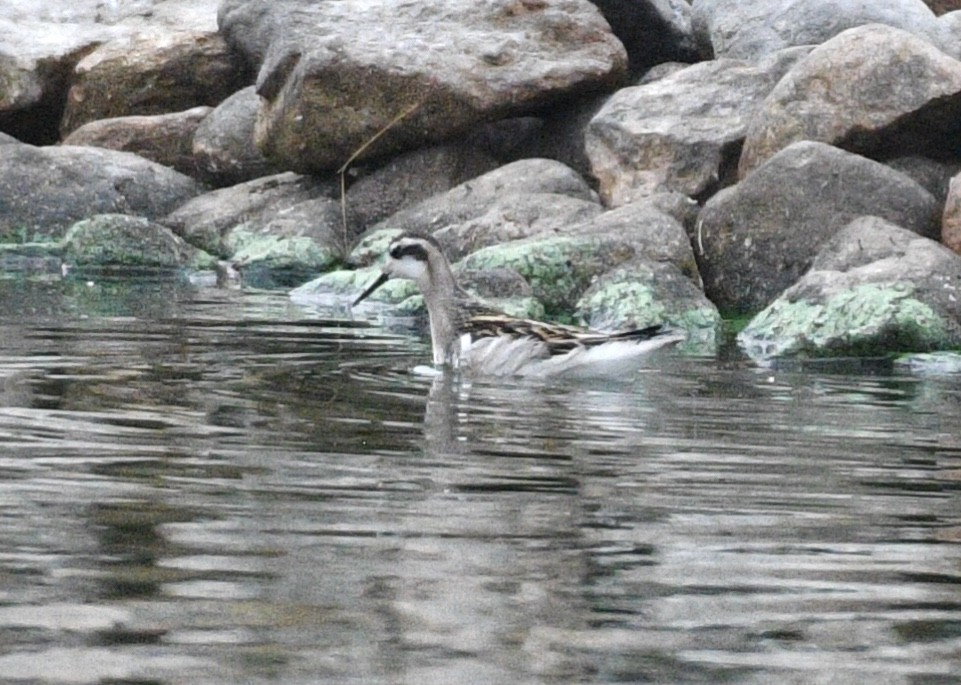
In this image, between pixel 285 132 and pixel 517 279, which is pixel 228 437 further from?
pixel 285 132

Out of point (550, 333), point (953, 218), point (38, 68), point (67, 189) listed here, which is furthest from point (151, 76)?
point (550, 333)

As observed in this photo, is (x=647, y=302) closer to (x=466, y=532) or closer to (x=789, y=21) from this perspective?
(x=789, y=21)

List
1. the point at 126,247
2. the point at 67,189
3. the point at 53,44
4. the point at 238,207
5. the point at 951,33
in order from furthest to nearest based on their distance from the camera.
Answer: the point at 53,44, the point at 67,189, the point at 238,207, the point at 951,33, the point at 126,247

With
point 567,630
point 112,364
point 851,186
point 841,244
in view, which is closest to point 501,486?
point 567,630

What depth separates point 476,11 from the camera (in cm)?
1942

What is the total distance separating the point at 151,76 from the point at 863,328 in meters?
12.5

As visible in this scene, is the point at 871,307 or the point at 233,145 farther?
the point at 233,145

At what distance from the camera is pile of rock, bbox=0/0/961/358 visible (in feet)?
47.2

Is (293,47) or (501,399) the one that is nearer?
(501,399)

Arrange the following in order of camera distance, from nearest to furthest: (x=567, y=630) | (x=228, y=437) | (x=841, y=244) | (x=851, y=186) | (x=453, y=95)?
(x=567, y=630), (x=228, y=437), (x=841, y=244), (x=851, y=186), (x=453, y=95)

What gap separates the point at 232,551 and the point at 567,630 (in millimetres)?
1053

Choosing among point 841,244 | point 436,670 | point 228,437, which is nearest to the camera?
point 436,670

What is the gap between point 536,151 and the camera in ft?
Result: 64.7

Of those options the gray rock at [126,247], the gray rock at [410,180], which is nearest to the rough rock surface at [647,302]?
the gray rock at [410,180]
